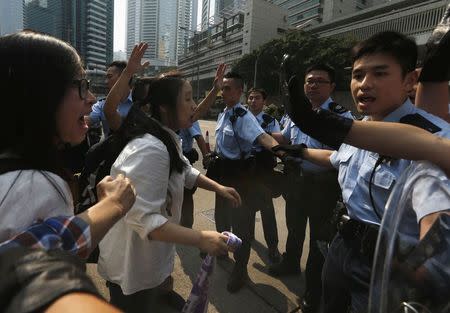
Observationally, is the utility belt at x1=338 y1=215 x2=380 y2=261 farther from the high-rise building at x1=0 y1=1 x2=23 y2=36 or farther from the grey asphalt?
the high-rise building at x1=0 y1=1 x2=23 y2=36

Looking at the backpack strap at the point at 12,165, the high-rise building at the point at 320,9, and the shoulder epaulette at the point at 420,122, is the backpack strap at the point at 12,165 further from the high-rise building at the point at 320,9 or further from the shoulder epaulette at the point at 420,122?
the high-rise building at the point at 320,9

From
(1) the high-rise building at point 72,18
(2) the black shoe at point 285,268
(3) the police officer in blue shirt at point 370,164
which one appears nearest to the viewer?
(3) the police officer in blue shirt at point 370,164

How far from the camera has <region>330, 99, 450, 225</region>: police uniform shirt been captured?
1.31 m

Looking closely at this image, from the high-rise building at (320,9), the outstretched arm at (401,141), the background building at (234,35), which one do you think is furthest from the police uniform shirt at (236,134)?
the high-rise building at (320,9)

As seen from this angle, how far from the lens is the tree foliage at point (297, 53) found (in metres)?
34.0

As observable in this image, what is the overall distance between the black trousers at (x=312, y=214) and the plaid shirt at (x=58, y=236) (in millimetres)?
1859

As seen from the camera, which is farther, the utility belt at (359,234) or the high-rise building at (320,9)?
the high-rise building at (320,9)

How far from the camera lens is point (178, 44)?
9688 cm

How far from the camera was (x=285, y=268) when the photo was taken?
10.2ft

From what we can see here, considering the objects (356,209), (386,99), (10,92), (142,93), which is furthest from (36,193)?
(142,93)

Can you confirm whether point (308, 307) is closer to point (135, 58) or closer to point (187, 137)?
point (187, 137)

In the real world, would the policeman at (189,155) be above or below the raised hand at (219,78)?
below

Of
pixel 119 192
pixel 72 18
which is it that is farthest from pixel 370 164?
pixel 72 18

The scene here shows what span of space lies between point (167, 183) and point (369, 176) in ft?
2.93
